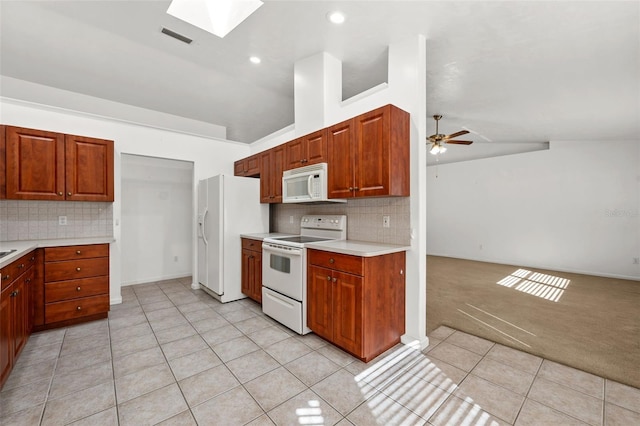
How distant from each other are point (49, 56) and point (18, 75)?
0.88 meters

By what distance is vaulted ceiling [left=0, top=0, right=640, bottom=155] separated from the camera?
2.28m

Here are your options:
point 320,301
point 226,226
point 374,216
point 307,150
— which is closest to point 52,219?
point 226,226

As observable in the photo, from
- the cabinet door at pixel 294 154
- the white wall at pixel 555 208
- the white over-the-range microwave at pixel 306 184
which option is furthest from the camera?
the white wall at pixel 555 208

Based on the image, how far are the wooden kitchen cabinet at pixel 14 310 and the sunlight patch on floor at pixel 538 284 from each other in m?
5.84

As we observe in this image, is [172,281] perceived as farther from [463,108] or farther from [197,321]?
[463,108]

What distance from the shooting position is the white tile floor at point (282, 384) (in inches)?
64.5

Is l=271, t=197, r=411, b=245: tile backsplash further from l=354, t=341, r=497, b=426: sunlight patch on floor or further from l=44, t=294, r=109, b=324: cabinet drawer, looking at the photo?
l=44, t=294, r=109, b=324: cabinet drawer

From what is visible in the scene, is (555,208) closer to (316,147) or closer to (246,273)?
(316,147)

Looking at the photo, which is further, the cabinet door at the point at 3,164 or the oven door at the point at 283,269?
the cabinet door at the point at 3,164

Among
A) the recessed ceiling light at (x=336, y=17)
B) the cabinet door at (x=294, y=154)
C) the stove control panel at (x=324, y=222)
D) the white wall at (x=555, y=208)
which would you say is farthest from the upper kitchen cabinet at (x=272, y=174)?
the white wall at (x=555, y=208)

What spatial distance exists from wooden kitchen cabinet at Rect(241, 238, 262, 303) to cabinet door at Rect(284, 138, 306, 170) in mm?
1093

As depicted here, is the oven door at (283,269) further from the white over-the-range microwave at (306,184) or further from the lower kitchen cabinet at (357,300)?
the white over-the-range microwave at (306,184)

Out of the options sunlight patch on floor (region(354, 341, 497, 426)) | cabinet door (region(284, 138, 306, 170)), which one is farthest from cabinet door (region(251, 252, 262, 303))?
sunlight patch on floor (region(354, 341, 497, 426))

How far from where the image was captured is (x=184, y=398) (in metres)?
1.79
